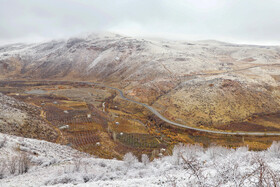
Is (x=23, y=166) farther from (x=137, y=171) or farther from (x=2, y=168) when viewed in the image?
(x=137, y=171)

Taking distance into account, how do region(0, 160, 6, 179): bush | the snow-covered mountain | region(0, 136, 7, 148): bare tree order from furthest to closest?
the snow-covered mountain, region(0, 136, 7, 148): bare tree, region(0, 160, 6, 179): bush

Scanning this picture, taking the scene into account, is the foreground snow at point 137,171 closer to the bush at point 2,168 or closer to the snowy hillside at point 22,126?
the bush at point 2,168

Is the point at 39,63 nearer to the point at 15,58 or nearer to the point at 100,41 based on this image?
the point at 15,58

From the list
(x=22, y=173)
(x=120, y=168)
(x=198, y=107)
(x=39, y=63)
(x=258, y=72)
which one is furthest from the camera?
(x=39, y=63)

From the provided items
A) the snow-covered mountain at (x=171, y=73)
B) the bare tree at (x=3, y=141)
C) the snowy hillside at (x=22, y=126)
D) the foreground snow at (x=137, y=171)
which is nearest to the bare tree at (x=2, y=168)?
the foreground snow at (x=137, y=171)

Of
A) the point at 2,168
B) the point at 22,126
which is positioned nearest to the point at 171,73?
the point at 22,126

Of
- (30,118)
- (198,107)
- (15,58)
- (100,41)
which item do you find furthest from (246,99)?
(15,58)

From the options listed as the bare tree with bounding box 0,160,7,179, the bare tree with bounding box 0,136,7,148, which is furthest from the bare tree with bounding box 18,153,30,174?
the bare tree with bounding box 0,136,7,148

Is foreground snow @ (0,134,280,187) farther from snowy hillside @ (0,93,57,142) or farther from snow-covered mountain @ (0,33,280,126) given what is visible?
snow-covered mountain @ (0,33,280,126)
